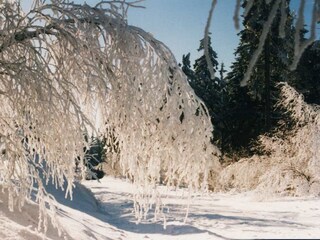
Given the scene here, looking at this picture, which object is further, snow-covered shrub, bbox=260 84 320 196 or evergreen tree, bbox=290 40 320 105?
evergreen tree, bbox=290 40 320 105

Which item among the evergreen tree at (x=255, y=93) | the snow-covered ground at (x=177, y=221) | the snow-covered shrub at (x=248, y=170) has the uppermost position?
the evergreen tree at (x=255, y=93)

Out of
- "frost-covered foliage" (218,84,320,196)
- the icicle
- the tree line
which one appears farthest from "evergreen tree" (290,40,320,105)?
the icicle

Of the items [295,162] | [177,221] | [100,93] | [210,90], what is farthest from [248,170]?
[210,90]

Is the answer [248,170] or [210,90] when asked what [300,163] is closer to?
[248,170]

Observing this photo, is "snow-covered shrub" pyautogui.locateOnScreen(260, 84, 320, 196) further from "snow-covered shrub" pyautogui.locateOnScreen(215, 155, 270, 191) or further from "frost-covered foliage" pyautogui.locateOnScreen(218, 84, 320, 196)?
"snow-covered shrub" pyautogui.locateOnScreen(215, 155, 270, 191)

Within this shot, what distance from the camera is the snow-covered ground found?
6598 millimetres

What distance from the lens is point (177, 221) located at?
375 inches

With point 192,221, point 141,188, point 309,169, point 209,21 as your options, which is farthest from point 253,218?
point 209,21

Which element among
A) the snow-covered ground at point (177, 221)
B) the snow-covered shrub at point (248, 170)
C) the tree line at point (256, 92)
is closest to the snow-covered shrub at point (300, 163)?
the snow-covered shrub at point (248, 170)

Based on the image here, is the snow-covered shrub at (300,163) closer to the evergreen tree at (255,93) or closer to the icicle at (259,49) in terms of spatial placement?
the evergreen tree at (255,93)

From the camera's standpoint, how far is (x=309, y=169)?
1455 centimetres

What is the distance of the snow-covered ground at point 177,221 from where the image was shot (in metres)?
6.60

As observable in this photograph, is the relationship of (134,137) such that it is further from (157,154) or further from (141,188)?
(141,188)

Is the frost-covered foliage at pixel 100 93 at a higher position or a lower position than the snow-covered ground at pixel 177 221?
higher
